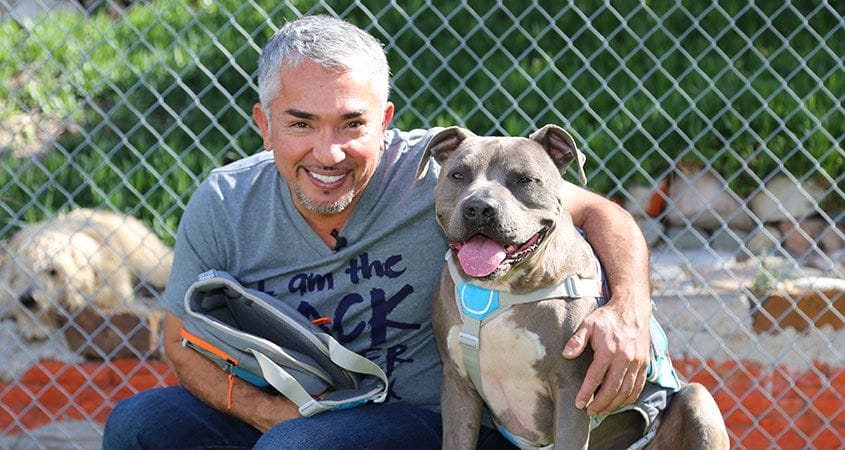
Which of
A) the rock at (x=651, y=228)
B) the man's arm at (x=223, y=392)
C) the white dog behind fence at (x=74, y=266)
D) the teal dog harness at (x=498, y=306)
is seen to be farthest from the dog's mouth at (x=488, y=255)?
the white dog behind fence at (x=74, y=266)

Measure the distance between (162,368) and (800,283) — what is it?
2.78m

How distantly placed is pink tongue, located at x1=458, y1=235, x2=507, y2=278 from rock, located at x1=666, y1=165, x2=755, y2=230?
2.65 m

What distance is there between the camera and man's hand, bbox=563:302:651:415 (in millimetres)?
2990

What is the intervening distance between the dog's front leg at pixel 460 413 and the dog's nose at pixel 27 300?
269cm

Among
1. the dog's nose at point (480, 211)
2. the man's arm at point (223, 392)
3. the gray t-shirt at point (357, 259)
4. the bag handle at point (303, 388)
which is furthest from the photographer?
the gray t-shirt at point (357, 259)

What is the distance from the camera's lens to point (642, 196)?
5430mm

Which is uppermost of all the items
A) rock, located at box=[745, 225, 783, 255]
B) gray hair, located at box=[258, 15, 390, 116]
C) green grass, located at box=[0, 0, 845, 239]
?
gray hair, located at box=[258, 15, 390, 116]

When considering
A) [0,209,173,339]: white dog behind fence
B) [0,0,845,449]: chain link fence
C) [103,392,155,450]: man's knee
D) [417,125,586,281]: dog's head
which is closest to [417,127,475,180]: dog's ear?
[417,125,586,281]: dog's head

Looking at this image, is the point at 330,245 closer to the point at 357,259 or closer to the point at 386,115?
the point at 357,259

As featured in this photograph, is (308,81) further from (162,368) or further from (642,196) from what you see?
(642,196)

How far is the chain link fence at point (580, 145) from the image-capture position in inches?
188

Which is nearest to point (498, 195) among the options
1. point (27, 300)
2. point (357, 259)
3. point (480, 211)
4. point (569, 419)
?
point (480, 211)

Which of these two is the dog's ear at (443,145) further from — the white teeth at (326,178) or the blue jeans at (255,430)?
the blue jeans at (255,430)

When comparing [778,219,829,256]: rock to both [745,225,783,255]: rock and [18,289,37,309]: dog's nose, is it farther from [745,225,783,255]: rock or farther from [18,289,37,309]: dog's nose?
[18,289,37,309]: dog's nose
